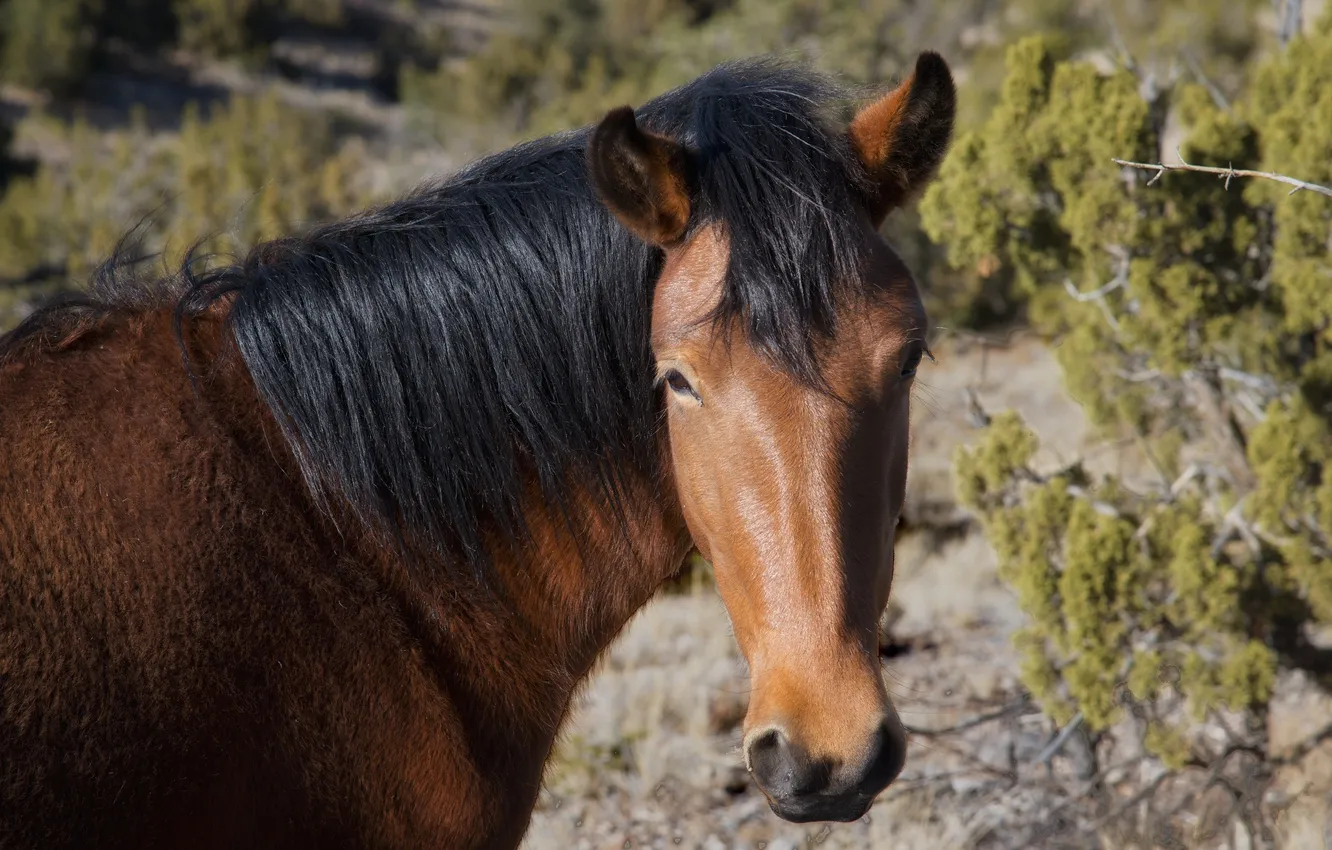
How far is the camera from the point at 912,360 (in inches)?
78.7

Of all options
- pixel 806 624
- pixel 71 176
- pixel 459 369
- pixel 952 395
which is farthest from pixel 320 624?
pixel 71 176

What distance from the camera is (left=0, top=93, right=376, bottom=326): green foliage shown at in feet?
46.3

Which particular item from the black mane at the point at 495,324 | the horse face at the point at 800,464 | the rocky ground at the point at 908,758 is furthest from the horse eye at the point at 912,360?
the rocky ground at the point at 908,758

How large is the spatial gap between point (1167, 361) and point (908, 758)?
2.06 metres

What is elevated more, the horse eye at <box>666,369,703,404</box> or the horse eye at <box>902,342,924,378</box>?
the horse eye at <box>666,369,703,404</box>

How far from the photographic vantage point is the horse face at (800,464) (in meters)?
1.73

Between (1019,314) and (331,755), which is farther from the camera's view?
(1019,314)

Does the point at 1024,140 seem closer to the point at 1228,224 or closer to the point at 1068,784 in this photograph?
the point at 1228,224

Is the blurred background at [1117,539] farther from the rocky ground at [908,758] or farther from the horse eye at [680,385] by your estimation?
the horse eye at [680,385]

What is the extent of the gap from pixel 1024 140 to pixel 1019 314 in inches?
347

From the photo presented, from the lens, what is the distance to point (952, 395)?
1014 centimetres

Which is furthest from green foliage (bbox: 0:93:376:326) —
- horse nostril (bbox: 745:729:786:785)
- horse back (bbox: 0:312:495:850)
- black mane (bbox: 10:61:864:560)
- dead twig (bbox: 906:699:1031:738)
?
horse nostril (bbox: 745:729:786:785)

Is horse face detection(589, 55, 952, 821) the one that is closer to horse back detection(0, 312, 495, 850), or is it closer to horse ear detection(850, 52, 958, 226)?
horse ear detection(850, 52, 958, 226)

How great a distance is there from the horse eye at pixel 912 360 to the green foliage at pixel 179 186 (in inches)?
407
